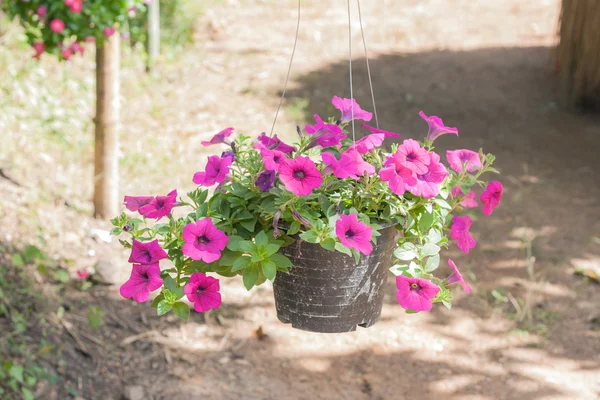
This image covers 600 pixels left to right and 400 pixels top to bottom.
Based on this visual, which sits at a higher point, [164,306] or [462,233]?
[462,233]

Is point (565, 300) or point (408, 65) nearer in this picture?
point (565, 300)

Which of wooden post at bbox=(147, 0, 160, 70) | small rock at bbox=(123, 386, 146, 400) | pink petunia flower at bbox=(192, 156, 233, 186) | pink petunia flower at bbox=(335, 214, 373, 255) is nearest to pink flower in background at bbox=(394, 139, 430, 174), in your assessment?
pink petunia flower at bbox=(335, 214, 373, 255)

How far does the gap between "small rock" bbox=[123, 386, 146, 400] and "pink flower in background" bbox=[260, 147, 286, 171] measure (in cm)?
196

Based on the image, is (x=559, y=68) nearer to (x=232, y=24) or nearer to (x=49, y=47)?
(x=232, y=24)

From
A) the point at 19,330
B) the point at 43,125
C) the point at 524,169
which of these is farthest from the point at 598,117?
the point at 19,330

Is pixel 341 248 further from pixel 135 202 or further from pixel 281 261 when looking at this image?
pixel 135 202

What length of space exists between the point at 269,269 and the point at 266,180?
0.20 meters

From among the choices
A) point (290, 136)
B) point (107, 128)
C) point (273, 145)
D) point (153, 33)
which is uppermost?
point (273, 145)

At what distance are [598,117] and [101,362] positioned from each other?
4.40 metres

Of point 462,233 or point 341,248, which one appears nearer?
point 341,248

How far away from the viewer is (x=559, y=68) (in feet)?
20.1

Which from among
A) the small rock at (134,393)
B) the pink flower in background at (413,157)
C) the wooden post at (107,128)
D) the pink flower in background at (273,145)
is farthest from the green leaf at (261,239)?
the wooden post at (107,128)

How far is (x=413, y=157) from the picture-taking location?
1.61 metres

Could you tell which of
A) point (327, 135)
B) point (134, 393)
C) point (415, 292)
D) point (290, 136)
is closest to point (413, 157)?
point (327, 135)
